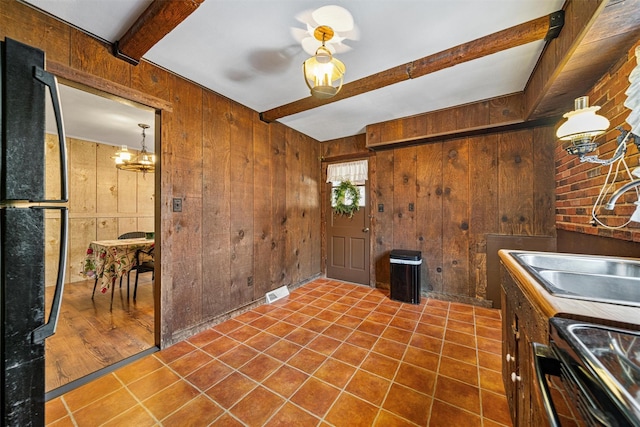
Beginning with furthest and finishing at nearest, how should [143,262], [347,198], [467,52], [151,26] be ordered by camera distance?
[347,198] → [143,262] → [467,52] → [151,26]

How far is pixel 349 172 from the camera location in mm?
4027

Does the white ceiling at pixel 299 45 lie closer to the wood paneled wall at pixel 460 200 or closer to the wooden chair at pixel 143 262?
the wood paneled wall at pixel 460 200

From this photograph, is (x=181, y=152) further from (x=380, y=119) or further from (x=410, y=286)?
(x=410, y=286)

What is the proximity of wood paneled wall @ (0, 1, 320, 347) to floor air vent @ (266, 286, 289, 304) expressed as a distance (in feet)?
0.29

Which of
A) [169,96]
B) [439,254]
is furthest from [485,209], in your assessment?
[169,96]

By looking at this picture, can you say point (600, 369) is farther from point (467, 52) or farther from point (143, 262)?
point (143, 262)

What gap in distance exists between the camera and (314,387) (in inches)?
64.1

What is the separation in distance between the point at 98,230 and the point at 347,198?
4519 mm

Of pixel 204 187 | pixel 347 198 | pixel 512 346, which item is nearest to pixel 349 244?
pixel 347 198

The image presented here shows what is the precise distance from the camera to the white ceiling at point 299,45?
57.3 inches

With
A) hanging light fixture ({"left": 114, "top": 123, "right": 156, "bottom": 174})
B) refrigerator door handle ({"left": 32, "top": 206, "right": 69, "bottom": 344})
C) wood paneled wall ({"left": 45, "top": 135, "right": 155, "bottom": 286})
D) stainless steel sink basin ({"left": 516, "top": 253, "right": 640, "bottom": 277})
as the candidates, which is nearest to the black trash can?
stainless steel sink basin ({"left": 516, "top": 253, "right": 640, "bottom": 277})

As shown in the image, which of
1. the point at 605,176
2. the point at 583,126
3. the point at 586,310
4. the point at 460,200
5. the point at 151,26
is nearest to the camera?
the point at 586,310

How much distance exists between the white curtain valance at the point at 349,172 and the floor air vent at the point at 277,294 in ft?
6.57

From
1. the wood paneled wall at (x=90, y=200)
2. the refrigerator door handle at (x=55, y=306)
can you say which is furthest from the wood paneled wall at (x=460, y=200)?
the wood paneled wall at (x=90, y=200)
